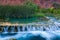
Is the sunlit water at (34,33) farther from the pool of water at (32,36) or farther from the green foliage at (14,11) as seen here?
the green foliage at (14,11)

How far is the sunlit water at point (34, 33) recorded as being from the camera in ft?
33.7

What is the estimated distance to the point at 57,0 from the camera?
1864 cm

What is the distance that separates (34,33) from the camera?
10617 mm

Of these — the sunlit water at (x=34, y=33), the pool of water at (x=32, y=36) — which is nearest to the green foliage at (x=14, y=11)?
the sunlit water at (x=34, y=33)

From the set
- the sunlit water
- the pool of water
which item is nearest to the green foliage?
the sunlit water

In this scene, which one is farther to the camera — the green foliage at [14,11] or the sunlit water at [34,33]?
the green foliage at [14,11]

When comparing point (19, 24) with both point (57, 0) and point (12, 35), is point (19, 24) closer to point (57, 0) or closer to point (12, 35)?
point (12, 35)

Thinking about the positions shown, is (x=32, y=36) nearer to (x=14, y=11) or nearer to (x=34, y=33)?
(x=34, y=33)

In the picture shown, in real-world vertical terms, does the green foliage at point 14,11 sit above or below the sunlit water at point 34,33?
above

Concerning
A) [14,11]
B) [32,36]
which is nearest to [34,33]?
[32,36]

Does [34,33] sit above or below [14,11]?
below

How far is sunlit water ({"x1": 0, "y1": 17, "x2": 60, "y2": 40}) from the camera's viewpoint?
33.7ft

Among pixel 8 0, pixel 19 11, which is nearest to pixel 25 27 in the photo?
pixel 19 11

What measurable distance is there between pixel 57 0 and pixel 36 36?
8.80 meters
